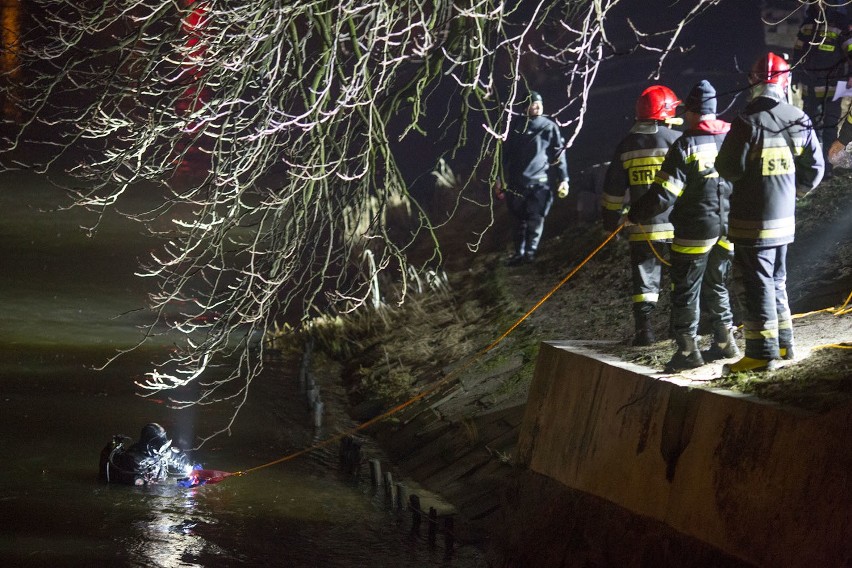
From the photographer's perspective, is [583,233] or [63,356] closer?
[63,356]

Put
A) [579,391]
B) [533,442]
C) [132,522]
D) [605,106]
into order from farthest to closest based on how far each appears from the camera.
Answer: [605,106] < [132,522] < [533,442] < [579,391]

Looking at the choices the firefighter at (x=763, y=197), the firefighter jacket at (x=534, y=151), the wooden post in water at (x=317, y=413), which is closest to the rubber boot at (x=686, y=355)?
the firefighter at (x=763, y=197)

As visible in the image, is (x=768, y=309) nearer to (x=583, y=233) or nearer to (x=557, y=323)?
(x=557, y=323)

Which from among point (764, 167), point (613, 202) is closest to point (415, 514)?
point (613, 202)

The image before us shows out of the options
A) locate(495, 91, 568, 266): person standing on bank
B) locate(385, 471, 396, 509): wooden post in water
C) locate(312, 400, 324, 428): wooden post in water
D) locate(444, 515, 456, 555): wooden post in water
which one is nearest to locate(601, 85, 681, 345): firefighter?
locate(444, 515, 456, 555): wooden post in water

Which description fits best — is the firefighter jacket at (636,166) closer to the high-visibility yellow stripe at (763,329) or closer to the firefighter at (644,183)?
A: the firefighter at (644,183)

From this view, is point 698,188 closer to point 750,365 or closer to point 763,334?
point 763,334

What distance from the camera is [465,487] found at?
9.81 m

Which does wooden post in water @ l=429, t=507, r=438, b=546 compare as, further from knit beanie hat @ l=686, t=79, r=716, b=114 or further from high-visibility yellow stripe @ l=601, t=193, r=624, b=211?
knit beanie hat @ l=686, t=79, r=716, b=114

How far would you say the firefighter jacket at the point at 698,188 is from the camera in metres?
7.25

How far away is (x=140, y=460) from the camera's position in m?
10.1

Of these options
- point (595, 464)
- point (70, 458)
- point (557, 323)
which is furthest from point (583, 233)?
point (595, 464)

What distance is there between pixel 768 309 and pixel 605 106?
733 inches

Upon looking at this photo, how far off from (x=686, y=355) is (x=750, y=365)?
605mm
